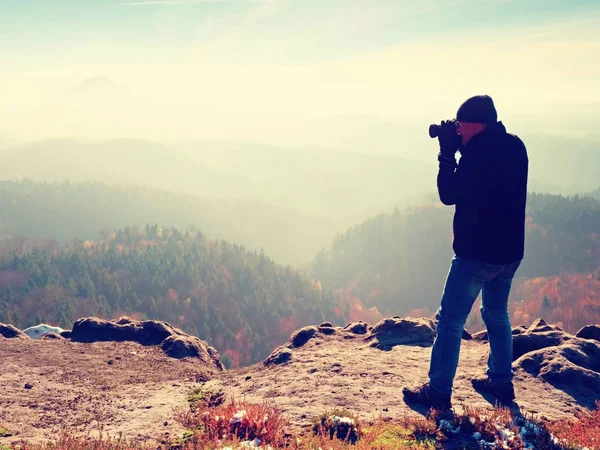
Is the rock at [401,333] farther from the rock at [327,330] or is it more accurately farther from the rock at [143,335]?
the rock at [143,335]

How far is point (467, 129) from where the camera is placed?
6.02 m

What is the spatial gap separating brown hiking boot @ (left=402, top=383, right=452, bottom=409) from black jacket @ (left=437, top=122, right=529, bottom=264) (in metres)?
2.04

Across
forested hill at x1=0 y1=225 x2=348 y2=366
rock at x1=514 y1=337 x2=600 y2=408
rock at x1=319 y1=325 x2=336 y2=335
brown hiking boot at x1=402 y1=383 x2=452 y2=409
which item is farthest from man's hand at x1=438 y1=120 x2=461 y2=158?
forested hill at x1=0 y1=225 x2=348 y2=366

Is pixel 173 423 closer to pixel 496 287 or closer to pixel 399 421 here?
pixel 399 421

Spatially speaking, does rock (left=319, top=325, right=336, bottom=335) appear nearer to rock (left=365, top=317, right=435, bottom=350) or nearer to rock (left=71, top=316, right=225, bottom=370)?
rock (left=365, top=317, right=435, bottom=350)

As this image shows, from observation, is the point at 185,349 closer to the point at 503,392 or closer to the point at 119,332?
the point at 119,332

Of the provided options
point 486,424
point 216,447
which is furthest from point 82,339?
point 486,424

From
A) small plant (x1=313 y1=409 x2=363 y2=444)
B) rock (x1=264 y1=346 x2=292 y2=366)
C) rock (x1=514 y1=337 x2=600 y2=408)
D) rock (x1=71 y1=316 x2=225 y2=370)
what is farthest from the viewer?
rock (x1=71 y1=316 x2=225 y2=370)

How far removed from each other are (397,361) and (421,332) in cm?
200

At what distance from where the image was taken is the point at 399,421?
20.2 feet

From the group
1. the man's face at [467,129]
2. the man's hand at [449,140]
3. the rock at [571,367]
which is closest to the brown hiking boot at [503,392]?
the rock at [571,367]

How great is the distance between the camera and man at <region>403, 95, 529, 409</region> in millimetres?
5859

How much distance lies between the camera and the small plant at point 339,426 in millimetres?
5754

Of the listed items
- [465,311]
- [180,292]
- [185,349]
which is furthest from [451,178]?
[180,292]
